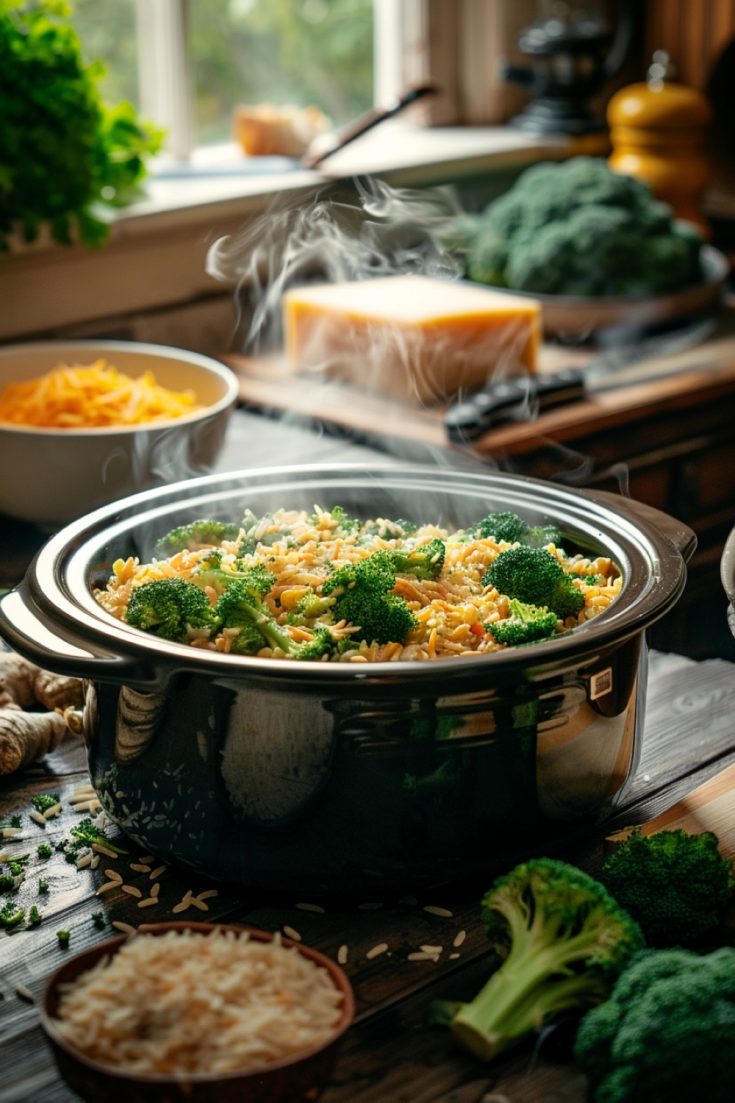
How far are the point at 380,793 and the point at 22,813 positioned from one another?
0.47 meters

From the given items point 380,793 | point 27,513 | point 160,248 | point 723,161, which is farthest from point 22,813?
point 723,161

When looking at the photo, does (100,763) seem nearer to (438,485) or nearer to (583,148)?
(438,485)

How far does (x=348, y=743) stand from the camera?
1177 mm

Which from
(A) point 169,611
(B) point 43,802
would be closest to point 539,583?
(A) point 169,611

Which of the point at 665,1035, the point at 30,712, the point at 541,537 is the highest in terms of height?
the point at 541,537

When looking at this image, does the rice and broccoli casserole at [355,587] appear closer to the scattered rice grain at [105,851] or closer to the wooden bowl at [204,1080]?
the scattered rice grain at [105,851]

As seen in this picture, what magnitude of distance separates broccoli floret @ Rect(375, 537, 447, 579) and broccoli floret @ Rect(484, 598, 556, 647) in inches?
5.7

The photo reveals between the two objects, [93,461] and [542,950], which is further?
[93,461]

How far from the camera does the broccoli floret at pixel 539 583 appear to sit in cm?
137

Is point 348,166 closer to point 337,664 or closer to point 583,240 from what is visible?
point 583,240

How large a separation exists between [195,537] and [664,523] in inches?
20.7

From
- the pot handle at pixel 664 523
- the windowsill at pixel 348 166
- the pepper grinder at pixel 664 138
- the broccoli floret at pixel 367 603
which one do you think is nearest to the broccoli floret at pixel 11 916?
the broccoli floret at pixel 367 603

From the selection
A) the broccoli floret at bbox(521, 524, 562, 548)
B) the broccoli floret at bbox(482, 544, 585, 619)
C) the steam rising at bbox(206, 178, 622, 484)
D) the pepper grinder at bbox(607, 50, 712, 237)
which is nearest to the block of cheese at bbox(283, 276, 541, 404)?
the steam rising at bbox(206, 178, 622, 484)

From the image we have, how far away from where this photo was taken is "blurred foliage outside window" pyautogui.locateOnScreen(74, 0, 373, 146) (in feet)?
11.3
